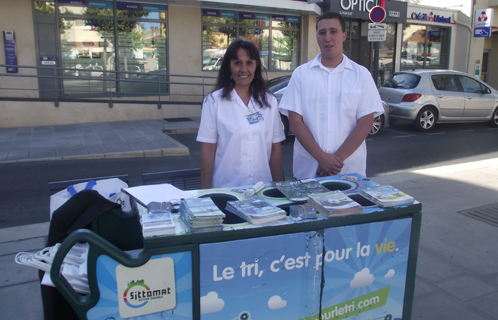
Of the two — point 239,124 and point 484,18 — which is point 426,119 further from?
point 484,18

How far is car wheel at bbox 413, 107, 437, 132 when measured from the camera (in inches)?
453

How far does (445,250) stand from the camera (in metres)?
4.11

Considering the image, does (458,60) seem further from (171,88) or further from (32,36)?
(32,36)

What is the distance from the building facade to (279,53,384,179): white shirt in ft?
32.0

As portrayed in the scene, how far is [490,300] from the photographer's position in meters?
3.25

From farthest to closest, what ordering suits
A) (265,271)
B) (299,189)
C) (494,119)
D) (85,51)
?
1. (85,51)
2. (494,119)
3. (299,189)
4. (265,271)

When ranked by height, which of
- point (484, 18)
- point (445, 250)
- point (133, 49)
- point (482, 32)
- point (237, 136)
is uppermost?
point (484, 18)

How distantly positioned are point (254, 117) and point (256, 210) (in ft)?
3.29

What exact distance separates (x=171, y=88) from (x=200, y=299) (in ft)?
44.1

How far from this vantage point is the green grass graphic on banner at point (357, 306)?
2154 millimetres

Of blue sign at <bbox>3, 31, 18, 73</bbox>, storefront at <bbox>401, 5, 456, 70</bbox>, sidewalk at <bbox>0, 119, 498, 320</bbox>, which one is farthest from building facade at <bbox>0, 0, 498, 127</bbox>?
sidewalk at <bbox>0, 119, 498, 320</bbox>

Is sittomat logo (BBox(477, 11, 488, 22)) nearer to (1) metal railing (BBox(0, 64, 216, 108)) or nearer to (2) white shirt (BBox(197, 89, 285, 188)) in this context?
(1) metal railing (BBox(0, 64, 216, 108))

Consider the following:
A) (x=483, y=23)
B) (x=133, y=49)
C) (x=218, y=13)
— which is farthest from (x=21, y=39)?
(x=483, y=23)

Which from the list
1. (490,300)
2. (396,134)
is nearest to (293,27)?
(396,134)
